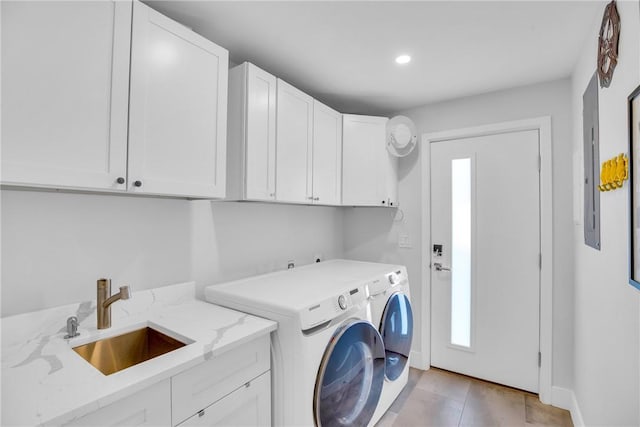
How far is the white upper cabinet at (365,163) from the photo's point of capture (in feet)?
8.52

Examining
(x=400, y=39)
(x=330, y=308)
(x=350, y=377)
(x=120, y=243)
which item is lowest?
(x=350, y=377)

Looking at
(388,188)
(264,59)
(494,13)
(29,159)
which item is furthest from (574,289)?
(29,159)

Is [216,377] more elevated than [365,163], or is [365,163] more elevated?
[365,163]

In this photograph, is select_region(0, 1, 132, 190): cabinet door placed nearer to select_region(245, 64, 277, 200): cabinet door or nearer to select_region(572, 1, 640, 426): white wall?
select_region(245, 64, 277, 200): cabinet door

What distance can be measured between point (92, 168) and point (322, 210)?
6.61 feet

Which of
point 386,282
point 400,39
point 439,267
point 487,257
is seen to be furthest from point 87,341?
point 487,257

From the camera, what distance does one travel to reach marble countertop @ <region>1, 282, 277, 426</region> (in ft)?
2.78

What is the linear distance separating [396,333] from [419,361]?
2.89 feet

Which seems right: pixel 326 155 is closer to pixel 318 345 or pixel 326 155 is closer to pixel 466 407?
pixel 318 345

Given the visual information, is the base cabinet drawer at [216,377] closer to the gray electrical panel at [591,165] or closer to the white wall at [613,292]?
the white wall at [613,292]

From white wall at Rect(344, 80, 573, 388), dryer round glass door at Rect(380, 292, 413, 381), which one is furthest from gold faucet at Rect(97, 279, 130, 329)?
white wall at Rect(344, 80, 573, 388)

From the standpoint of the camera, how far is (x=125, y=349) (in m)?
1.41

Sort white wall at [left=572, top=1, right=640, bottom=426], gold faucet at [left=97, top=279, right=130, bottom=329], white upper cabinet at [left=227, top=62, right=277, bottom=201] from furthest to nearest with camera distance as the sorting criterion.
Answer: white upper cabinet at [left=227, top=62, right=277, bottom=201], gold faucet at [left=97, top=279, right=130, bottom=329], white wall at [left=572, top=1, right=640, bottom=426]

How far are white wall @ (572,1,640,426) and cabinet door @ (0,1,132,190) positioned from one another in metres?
1.79
